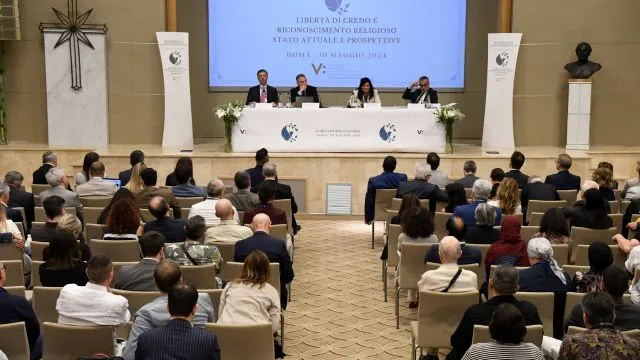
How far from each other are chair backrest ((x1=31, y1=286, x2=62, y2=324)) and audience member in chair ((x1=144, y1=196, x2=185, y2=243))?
5.43 feet

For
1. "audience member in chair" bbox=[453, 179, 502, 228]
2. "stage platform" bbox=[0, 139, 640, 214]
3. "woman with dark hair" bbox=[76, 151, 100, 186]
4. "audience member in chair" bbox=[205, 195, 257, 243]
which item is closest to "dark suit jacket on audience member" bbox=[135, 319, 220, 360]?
"audience member in chair" bbox=[205, 195, 257, 243]

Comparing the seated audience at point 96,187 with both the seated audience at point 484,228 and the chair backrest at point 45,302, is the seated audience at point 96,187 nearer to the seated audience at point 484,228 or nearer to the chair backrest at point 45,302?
the chair backrest at point 45,302

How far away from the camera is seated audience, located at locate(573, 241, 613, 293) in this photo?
5.93 metres

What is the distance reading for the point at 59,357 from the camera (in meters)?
5.01

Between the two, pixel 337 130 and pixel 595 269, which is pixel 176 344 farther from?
pixel 337 130

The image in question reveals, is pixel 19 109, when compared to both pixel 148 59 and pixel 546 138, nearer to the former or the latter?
pixel 148 59

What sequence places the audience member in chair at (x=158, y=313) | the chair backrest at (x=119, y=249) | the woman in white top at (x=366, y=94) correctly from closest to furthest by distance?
the audience member in chair at (x=158, y=313)
the chair backrest at (x=119, y=249)
the woman in white top at (x=366, y=94)

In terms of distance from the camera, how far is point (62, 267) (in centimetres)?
609

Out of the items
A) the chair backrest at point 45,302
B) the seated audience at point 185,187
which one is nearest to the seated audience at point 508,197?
the seated audience at point 185,187

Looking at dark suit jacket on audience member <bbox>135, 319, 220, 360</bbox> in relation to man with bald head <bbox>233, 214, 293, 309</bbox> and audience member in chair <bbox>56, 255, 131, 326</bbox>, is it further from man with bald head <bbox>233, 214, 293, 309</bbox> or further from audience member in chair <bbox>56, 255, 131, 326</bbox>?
man with bald head <bbox>233, 214, 293, 309</bbox>

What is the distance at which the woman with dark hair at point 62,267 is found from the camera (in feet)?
19.9

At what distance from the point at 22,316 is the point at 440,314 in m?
2.70

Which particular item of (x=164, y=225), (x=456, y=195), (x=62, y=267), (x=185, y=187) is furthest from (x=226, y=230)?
(x=456, y=195)

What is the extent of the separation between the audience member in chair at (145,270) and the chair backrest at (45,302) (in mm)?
451
